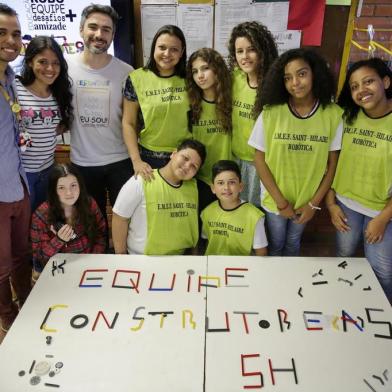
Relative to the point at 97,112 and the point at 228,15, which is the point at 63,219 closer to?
the point at 97,112

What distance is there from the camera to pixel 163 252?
74.0 inches

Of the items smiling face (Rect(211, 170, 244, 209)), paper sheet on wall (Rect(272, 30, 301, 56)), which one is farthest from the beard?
paper sheet on wall (Rect(272, 30, 301, 56))

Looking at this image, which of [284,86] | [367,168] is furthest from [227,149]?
[367,168]

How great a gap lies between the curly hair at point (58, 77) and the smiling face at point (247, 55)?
0.91 meters

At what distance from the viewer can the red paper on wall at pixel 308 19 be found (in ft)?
8.04

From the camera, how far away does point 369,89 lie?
5.44 feet

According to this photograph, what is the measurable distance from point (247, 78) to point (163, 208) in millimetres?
845

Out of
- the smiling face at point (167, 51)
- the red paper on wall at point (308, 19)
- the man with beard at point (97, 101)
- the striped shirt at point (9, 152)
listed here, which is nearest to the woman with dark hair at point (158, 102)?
the smiling face at point (167, 51)

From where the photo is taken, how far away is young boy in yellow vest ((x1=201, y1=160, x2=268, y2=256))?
6.00ft

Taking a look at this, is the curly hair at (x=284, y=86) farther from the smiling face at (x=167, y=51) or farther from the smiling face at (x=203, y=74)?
the smiling face at (x=167, y=51)

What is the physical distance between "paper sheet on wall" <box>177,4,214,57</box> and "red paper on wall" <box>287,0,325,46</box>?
535mm

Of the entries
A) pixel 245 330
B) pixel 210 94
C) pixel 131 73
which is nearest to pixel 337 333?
pixel 245 330

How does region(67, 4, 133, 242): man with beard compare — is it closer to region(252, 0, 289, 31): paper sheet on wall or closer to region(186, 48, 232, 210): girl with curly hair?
region(186, 48, 232, 210): girl with curly hair

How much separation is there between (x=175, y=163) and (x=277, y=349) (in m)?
0.97
